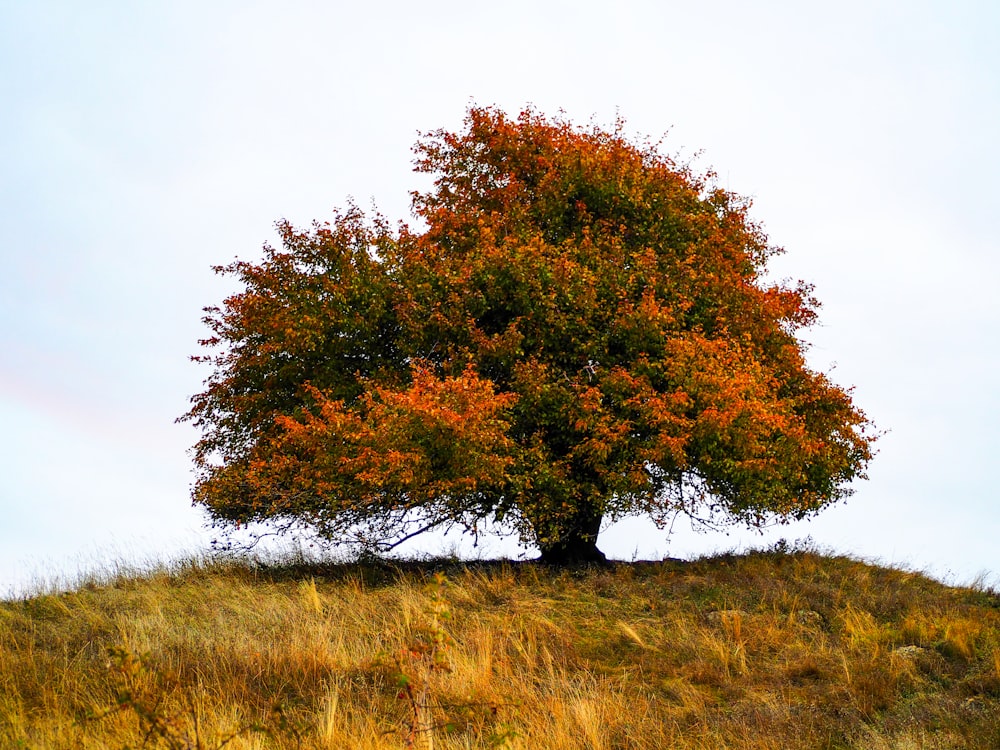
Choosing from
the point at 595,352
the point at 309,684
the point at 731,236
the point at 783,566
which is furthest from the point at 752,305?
Answer: the point at 309,684

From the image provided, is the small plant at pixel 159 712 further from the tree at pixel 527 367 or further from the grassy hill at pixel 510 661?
the tree at pixel 527 367

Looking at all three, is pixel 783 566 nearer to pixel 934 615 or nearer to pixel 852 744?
pixel 934 615

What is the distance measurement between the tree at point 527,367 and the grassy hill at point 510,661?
5.81 feet

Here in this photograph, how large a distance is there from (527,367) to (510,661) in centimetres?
668

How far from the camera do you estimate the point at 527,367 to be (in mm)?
18875

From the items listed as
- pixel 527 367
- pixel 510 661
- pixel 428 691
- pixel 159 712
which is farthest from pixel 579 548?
pixel 159 712

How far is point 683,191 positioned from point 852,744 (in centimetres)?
1385

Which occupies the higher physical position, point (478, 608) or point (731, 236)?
point (731, 236)

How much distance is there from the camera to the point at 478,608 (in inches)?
671

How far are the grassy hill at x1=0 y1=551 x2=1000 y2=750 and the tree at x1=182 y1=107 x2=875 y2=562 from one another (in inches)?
69.7

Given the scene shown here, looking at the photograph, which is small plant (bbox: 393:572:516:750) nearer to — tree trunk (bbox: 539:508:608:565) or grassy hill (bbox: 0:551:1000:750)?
grassy hill (bbox: 0:551:1000:750)

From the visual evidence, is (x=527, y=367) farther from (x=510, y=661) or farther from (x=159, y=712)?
(x=159, y=712)

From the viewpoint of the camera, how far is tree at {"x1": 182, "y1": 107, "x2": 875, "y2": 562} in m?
18.1

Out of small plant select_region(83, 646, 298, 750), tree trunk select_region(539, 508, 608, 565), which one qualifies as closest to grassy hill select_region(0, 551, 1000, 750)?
small plant select_region(83, 646, 298, 750)
